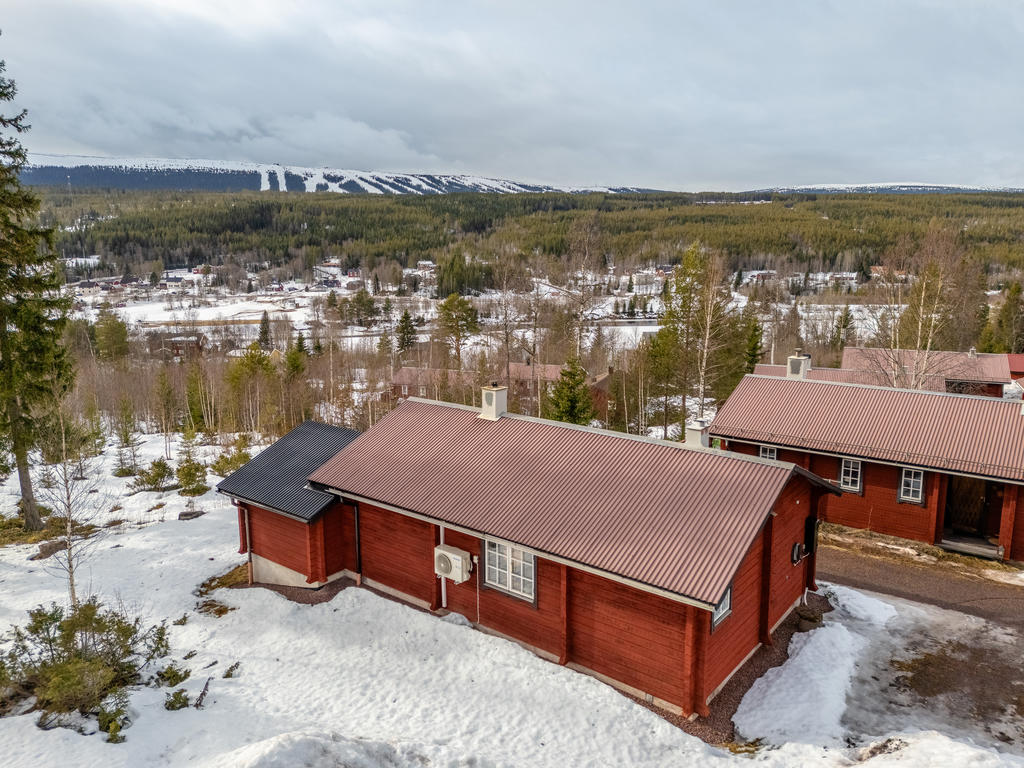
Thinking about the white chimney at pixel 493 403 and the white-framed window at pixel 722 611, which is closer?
the white-framed window at pixel 722 611

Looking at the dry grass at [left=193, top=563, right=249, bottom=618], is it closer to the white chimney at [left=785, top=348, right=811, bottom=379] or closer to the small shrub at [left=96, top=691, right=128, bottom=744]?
the small shrub at [left=96, top=691, right=128, bottom=744]

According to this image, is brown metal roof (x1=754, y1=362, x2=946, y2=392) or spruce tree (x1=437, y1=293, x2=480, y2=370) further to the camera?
spruce tree (x1=437, y1=293, x2=480, y2=370)

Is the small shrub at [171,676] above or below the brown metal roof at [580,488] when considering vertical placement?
below


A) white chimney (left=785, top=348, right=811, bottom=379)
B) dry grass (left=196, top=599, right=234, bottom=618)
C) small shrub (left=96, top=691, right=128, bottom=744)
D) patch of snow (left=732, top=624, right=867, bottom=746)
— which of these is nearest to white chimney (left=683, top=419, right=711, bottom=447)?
patch of snow (left=732, top=624, right=867, bottom=746)

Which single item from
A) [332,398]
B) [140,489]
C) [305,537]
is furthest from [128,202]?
[305,537]

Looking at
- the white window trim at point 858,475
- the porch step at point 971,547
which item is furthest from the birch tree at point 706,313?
the porch step at point 971,547

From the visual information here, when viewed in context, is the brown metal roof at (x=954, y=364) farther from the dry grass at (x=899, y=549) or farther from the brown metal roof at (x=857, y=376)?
the dry grass at (x=899, y=549)
